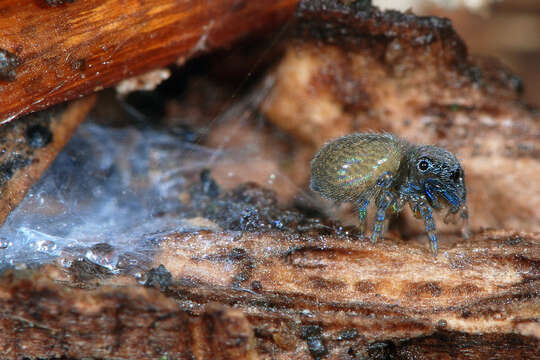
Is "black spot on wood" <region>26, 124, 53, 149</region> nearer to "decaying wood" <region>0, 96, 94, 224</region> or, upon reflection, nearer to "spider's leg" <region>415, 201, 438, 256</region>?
Answer: "decaying wood" <region>0, 96, 94, 224</region>

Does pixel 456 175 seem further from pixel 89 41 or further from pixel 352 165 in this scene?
pixel 89 41

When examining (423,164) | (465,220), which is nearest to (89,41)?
(423,164)

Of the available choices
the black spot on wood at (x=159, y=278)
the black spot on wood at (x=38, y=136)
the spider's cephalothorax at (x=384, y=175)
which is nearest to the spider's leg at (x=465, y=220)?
the spider's cephalothorax at (x=384, y=175)

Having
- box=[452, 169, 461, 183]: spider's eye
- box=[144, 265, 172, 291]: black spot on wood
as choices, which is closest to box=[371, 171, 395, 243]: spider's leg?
box=[452, 169, 461, 183]: spider's eye

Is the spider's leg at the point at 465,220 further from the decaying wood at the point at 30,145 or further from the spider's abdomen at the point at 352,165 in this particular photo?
the decaying wood at the point at 30,145

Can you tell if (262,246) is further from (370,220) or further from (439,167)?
(439,167)

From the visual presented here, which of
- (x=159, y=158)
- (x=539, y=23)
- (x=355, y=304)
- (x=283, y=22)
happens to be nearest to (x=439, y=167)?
(x=355, y=304)

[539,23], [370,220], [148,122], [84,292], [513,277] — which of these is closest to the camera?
[84,292]
